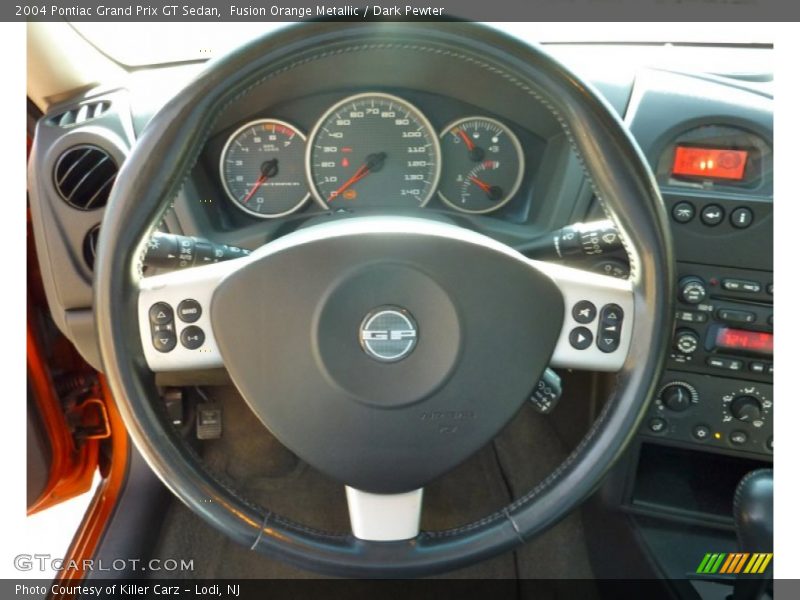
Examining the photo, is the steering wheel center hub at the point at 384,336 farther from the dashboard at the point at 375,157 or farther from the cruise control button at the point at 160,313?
the dashboard at the point at 375,157

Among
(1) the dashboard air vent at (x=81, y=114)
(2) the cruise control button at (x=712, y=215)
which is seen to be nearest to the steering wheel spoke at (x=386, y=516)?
(2) the cruise control button at (x=712, y=215)

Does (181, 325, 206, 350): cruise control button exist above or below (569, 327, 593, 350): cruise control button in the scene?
below

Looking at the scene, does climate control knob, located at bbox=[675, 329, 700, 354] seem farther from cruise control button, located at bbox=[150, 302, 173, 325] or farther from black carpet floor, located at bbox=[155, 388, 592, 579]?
cruise control button, located at bbox=[150, 302, 173, 325]

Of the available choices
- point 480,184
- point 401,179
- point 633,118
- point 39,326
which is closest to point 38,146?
point 39,326

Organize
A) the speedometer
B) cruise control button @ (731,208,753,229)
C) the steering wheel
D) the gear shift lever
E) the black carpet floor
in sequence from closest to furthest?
the steering wheel < the gear shift lever < cruise control button @ (731,208,753,229) < the speedometer < the black carpet floor

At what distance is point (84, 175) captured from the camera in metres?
1.29

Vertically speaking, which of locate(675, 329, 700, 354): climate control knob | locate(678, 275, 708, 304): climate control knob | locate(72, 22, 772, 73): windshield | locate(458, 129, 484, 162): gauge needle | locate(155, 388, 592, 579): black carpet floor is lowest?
locate(155, 388, 592, 579): black carpet floor

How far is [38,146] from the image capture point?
128cm

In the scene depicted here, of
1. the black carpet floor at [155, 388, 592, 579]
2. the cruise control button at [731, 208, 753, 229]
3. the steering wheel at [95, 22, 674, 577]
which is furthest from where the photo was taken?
the black carpet floor at [155, 388, 592, 579]

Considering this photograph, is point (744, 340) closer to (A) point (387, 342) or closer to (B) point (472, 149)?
(B) point (472, 149)

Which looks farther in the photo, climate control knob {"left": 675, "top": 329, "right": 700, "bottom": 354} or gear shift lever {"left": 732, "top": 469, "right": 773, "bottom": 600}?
climate control knob {"left": 675, "top": 329, "right": 700, "bottom": 354}

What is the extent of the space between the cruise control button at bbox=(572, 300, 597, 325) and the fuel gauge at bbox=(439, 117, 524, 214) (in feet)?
1.51

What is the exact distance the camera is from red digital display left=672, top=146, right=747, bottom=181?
4.02 feet

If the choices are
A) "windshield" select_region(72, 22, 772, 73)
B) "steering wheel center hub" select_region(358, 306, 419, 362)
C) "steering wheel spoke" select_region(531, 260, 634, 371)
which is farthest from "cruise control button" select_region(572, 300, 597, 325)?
"windshield" select_region(72, 22, 772, 73)
